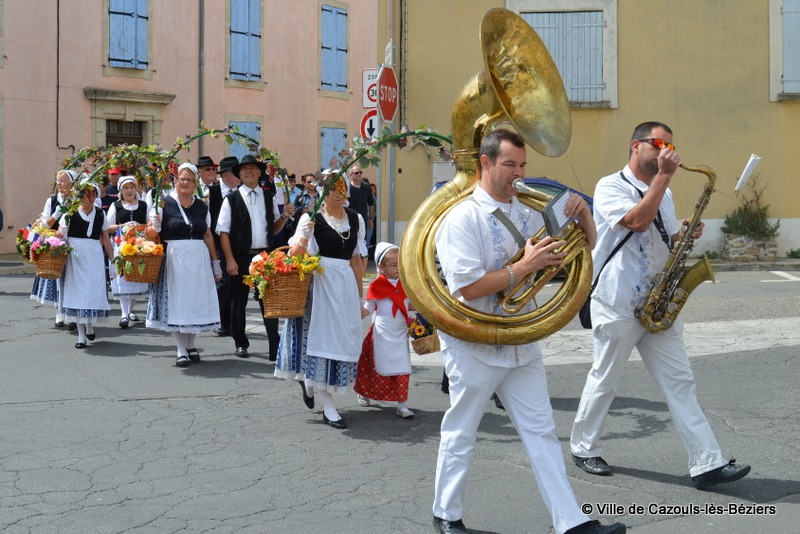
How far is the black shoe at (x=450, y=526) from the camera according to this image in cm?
489

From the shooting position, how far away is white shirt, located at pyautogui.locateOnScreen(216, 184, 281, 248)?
994 cm

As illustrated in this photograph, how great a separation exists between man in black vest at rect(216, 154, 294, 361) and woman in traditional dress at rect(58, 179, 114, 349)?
5.52ft

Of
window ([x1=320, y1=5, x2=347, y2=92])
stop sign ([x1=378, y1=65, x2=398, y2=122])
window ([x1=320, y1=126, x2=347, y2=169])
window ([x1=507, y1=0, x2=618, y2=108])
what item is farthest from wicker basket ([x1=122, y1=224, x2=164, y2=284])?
window ([x1=320, y1=5, x2=347, y2=92])

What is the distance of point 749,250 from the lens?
1936 cm

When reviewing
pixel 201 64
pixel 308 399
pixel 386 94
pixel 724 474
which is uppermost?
pixel 201 64

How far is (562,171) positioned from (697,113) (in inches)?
108

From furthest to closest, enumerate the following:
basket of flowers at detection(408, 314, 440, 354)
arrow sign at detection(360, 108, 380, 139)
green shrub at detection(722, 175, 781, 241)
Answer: green shrub at detection(722, 175, 781, 241) < arrow sign at detection(360, 108, 380, 139) < basket of flowers at detection(408, 314, 440, 354)

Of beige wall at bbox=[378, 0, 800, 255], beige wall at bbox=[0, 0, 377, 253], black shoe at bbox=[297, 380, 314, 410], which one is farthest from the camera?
beige wall at bbox=[0, 0, 377, 253]

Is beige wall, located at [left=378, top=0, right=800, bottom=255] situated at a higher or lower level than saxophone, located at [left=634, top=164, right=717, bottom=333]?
higher

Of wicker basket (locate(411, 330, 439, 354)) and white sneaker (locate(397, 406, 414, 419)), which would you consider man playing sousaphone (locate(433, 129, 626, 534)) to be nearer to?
white sneaker (locate(397, 406, 414, 419))

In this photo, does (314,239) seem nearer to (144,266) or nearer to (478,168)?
(478,168)

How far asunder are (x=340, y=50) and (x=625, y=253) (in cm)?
2459

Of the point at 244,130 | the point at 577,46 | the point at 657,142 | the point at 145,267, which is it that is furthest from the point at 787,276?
the point at 244,130

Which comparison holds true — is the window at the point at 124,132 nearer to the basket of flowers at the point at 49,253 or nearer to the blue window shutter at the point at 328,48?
the blue window shutter at the point at 328,48
